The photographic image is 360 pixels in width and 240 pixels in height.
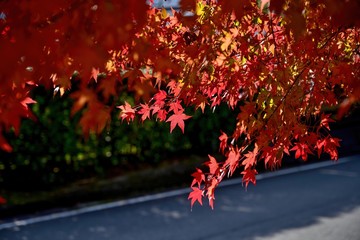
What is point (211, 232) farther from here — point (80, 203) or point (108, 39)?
point (108, 39)

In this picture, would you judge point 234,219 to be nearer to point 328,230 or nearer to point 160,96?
point 328,230

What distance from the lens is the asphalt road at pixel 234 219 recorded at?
18.2 ft

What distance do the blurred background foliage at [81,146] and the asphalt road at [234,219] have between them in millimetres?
1076

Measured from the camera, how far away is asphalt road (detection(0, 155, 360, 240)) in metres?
5.56

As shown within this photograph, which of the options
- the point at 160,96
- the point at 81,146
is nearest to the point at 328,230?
the point at 160,96

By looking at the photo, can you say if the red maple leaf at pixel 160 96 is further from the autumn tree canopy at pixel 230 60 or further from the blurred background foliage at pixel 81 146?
the blurred background foliage at pixel 81 146

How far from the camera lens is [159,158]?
773 centimetres

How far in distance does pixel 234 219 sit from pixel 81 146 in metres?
A: 2.62

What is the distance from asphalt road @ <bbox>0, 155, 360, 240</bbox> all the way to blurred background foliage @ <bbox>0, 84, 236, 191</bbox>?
1.08 metres

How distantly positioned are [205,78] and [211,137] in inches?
181

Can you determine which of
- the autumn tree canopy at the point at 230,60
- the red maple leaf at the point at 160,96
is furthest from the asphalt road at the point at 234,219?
the red maple leaf at the point at 160,96

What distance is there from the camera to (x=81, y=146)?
7.14 m

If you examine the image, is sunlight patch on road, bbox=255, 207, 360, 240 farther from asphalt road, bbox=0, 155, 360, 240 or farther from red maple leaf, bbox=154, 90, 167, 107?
red maple leaf, bbox=154, 90, 167, 107

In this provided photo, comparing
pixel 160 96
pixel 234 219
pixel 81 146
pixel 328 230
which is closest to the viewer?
pixel 160 96
